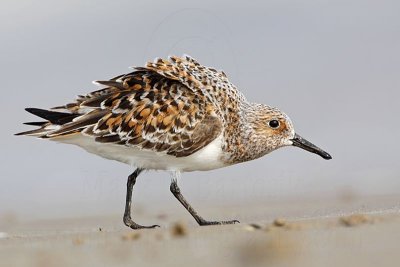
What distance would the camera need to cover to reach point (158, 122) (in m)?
10.2

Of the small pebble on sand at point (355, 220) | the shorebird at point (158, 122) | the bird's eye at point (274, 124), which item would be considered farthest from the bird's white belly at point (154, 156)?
the small pebble on sand at point (355, 220)

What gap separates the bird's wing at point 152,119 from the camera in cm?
1019

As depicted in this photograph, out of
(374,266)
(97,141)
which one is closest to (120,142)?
(97,141)

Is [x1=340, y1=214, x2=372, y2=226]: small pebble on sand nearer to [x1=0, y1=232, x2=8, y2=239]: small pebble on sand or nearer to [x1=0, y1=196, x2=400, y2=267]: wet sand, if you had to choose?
[x1=0, y1=196, x2=400, y2=267]: wet sand

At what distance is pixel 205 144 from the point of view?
404 inches

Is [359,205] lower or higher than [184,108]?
lower

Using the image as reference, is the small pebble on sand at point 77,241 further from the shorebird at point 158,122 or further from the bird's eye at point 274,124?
the bird's eye at point 274,124

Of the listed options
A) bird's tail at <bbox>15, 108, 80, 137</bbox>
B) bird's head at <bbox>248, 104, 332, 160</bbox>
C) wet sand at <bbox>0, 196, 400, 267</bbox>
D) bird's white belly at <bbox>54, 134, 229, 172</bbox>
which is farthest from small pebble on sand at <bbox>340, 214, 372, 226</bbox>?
bird's tail at <bbox>15, 108, 80, 137</bbox>

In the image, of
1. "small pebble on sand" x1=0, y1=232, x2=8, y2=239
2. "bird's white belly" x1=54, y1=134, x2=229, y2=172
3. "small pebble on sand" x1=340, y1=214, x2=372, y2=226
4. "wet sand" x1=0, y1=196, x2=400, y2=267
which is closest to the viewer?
"wet sand" x1=0, y1=196, x2=400, y2=267

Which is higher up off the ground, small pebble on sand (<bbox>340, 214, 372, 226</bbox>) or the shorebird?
the shorebird

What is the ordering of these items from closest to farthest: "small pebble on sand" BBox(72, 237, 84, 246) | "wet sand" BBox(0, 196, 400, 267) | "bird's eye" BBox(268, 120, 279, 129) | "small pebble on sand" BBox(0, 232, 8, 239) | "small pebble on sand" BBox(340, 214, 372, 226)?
1. "wet sand" BBox(0, 196, 400, 267)
2. "small pebble on sand" BBox(340, 214, 372, 226)
3. "small pebble on sand" BBox(72, 237, 84, 246)
4. "small pebble on sand" BBox(0, 232, 8, 239)
5. "bird's eye" BBox(268, 120, 279, 129)

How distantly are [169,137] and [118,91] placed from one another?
811 millimetres

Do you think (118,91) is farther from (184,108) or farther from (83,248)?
(83,248)

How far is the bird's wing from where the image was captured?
10.2m
